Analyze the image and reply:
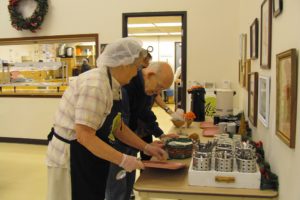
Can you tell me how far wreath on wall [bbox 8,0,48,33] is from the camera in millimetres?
5535

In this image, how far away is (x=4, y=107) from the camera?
607cm

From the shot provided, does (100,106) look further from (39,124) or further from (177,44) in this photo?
(177,44)

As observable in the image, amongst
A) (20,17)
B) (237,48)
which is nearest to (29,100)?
(20,17)

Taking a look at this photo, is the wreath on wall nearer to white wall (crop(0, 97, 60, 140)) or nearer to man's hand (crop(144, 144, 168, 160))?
white wall (crop(0, 97, 60, 140))

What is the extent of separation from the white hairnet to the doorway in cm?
342

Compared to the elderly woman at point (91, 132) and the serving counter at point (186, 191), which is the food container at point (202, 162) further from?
the elderly woman at point (91, 132)

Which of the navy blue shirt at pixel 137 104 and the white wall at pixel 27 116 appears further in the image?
the white wall at pixel 27 116

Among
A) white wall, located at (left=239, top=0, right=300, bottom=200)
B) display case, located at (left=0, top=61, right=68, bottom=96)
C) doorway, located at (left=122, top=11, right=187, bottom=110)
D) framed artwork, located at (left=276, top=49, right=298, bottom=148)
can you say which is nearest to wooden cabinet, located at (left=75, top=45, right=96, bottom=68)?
display case, located at (left=0, top=61, right=68, bottom=96)

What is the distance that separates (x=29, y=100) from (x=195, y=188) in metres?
4.90

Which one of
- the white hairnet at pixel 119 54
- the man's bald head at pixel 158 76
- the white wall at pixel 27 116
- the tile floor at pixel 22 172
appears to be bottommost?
the tile floor at pixel 22 172

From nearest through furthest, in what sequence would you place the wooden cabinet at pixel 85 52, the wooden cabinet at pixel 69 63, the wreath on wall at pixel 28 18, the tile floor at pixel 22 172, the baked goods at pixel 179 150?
1. the baked goods at pixel 179 150
2. the tile floor at pixel 22 172
3. the wreath on wall at pixel 28 18
4. the wooden cabinet at pixel 69 63
5. the wooden cabinet at pixel 85 52

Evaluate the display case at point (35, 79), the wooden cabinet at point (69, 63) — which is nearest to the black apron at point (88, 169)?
the display case at point (35, 79)

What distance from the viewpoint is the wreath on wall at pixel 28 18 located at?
554 cm

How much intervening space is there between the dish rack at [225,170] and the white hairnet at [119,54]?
23.2 inches
